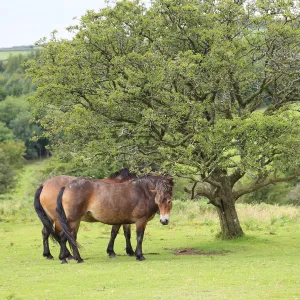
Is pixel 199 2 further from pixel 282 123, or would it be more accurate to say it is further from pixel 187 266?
pixel 187 266

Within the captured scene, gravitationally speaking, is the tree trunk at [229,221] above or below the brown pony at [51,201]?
below

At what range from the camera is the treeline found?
54347 mm

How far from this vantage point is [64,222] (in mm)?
15898

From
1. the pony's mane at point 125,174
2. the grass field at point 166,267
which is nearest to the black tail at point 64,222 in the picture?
the grass field at point 166,267

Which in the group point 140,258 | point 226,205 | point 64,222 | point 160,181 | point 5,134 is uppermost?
point 160,181

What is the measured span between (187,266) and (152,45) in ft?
22.7

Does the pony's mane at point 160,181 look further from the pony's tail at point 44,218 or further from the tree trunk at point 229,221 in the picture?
the tree trunk at point 229,221

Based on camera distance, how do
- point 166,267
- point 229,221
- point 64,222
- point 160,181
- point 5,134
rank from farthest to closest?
point 5,134 < point 229,221 < point 160,181 < point 64,222 < point 166,267

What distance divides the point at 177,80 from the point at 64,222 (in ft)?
17.9

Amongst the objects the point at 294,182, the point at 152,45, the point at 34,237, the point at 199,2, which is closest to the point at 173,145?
the point at 152,45

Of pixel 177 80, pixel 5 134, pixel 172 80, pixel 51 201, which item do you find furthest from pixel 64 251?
pixel 5 134

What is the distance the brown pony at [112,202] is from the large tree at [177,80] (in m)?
0.84

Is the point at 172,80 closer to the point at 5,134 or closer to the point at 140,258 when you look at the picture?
the point at 140,258

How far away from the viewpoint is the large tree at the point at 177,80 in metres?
16.0
